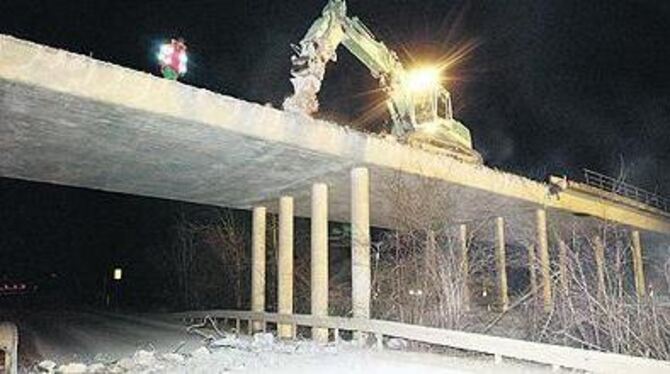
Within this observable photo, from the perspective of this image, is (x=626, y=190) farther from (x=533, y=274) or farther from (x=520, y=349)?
(x=520, y=349)

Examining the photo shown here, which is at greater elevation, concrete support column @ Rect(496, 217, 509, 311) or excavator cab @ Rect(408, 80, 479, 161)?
excavator cab @ Rect(408, 80, 479, 161)

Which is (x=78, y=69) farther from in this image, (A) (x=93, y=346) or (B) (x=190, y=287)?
(B) (x=190, y=287)

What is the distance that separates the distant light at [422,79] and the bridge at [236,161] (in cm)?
479

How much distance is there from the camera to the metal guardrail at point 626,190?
2748 cm

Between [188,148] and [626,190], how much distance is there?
23.4 m

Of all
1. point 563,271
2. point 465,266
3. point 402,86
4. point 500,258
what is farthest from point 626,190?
point 563,271

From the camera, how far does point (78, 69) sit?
Answer: 11734 mm

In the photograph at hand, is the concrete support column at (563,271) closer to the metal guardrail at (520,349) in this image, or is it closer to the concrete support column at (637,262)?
the metal guardrail at (520,349)

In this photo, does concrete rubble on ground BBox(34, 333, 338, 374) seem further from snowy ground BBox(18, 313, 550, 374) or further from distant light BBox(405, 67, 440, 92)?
distant light BBox(405, 67, 440, 92)

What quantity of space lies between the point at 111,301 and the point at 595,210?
4413cm

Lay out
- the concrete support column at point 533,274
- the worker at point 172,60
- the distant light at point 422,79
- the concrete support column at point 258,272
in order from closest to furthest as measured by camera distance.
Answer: the worker at point 172,60, the concrete support column at point 533,274, the concrete support column at point 258,272, the distant light at point 422,79

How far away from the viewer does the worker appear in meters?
15.0

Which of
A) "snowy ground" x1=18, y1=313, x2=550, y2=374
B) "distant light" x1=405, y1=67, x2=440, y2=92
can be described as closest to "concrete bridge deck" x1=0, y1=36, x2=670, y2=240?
"distant light" x1=405, y1=67, x2=440, y2=92

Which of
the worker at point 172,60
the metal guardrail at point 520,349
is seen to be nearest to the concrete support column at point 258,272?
the metal guardrail at point 520,349
